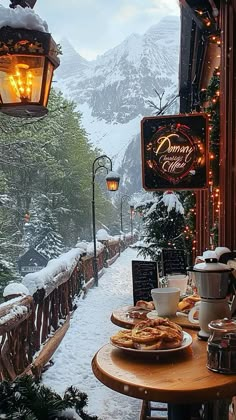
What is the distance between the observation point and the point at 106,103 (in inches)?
6225

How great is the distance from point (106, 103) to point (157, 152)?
158m

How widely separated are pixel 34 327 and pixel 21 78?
11.5ft

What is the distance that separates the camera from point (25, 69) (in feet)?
10.1

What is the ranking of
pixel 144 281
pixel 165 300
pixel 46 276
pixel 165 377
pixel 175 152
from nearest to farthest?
pixel 165 377 < pixel 165 300 < pixel 144 281 < pixel 175 152 < pixel 46 276

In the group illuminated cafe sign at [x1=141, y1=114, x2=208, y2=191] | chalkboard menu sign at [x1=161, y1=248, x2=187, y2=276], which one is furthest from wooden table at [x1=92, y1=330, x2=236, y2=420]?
illuminated cafe sign at [x1=141, y1=114, x2=208, y2=191]

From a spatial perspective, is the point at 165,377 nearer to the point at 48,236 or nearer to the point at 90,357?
the point at 90,357

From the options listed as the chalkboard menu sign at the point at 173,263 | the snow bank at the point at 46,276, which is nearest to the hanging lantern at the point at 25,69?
the chalkboard menu sign at the point at 173,263

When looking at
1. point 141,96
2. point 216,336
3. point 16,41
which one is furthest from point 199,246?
point 141,96

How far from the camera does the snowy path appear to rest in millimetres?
4699

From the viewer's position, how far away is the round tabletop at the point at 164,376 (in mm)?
1568

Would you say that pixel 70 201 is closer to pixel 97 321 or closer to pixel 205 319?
pixel 97 321

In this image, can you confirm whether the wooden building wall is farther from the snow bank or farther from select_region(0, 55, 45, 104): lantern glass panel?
the snow bank

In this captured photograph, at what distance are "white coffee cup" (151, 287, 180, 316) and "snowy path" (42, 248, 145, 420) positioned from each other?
2215mm

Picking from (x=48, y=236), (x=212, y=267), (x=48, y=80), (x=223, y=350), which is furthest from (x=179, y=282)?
(x=48, y=236)
